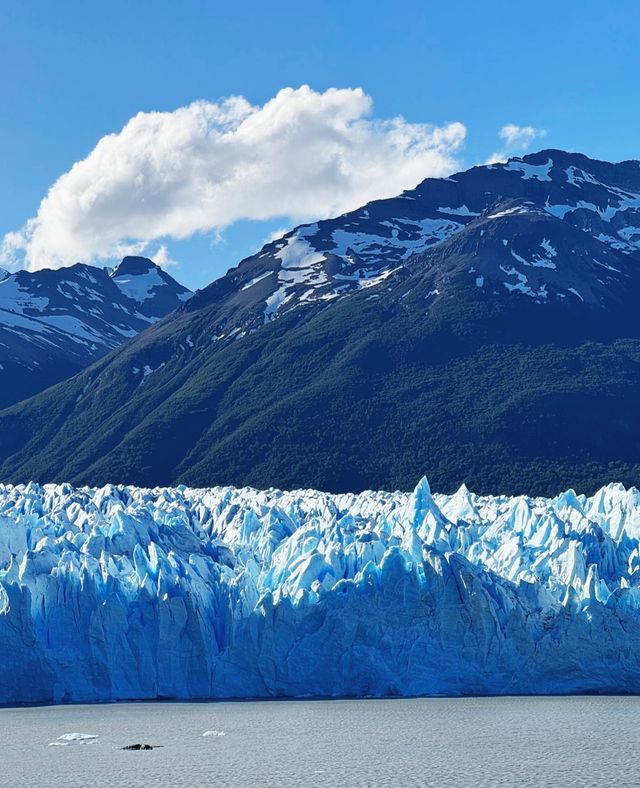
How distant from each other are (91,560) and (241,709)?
630 centimetres

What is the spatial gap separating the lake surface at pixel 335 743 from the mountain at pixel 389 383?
254 feet

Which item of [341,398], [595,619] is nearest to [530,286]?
[341,398]

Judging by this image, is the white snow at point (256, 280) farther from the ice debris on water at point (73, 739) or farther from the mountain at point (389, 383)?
the ice debris on water at point (73, 739)

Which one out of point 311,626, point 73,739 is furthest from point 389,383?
point 73,739

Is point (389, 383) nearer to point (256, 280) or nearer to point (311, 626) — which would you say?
point (256, 280)

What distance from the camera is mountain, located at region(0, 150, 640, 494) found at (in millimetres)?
117312

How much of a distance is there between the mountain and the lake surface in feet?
254

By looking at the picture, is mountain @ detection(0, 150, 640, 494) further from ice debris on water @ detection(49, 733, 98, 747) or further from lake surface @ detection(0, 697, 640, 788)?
ice debris on water @ detection(49, 733, 98, 747)

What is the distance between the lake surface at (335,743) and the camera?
75.5 ft

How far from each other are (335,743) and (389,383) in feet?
350

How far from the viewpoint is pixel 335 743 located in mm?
26969

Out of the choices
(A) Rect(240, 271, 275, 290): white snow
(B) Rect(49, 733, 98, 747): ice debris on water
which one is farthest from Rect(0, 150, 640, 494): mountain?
(B) Rect(49, 733, 98, 747): ice debris on water

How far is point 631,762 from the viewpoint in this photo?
2470 cm

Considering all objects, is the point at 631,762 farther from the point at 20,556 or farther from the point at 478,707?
the point at 20,556
